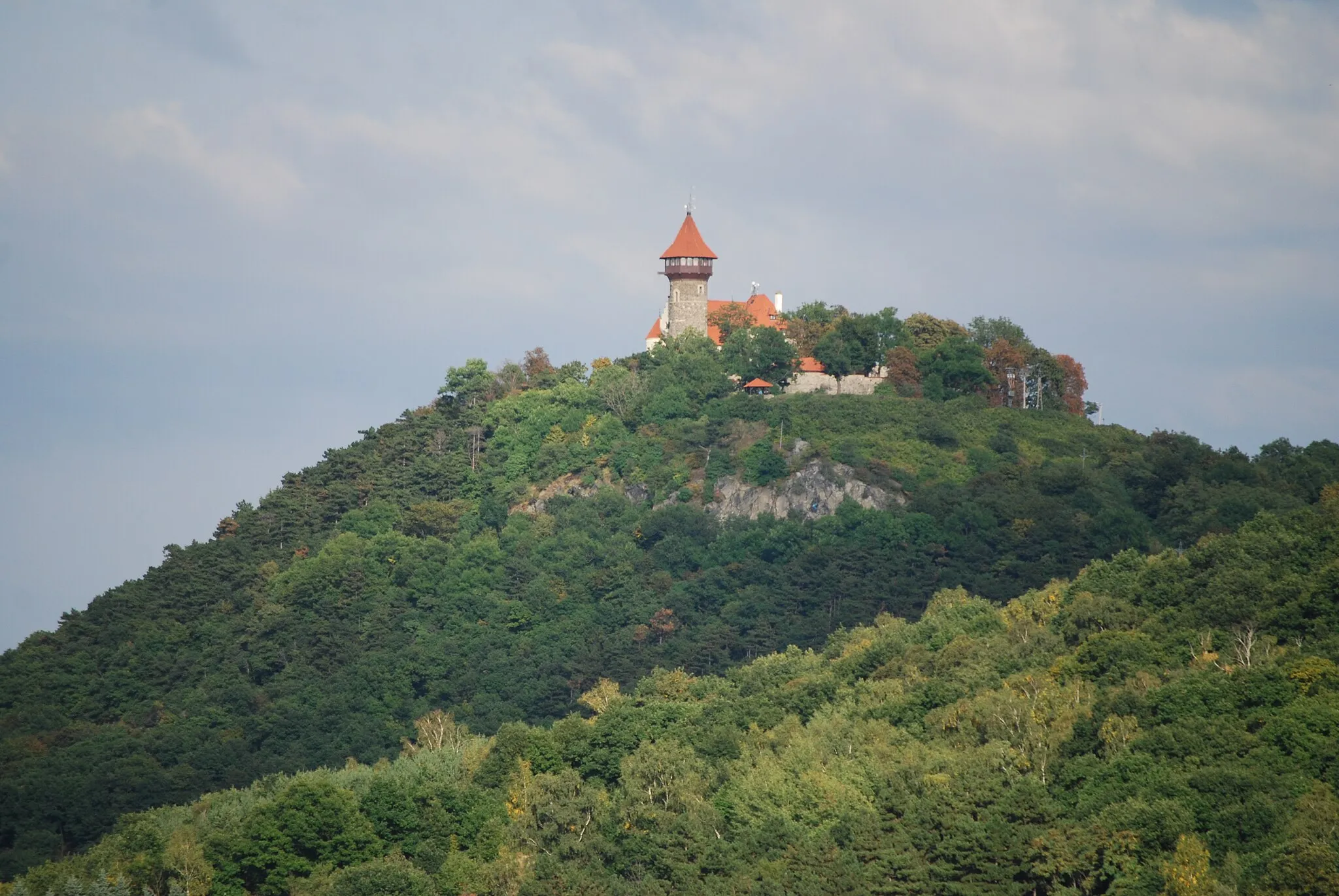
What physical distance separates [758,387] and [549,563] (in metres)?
14.6

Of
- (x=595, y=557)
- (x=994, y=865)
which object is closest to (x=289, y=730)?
(x=595, y=557)

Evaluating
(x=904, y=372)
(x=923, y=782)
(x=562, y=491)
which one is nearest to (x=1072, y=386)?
(x=904, y=372)

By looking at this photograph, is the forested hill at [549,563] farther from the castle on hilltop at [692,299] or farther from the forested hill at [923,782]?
the forested hill at [923,782]

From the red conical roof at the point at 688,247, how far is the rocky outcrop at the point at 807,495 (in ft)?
52.1

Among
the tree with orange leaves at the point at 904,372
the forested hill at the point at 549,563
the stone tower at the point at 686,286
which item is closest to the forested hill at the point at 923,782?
the forested hill at the point at 549,563

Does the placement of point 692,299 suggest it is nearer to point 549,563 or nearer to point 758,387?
point 758,387

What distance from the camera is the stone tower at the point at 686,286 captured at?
10825cm

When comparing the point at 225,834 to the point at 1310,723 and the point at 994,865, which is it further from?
the point at 1310,723

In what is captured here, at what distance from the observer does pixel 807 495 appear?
310 feet

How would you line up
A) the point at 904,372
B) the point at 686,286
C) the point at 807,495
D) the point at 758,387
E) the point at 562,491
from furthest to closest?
the point at 686,286
the point at 758,387
the point at 562,491
the point at 904,372
the point at 807,495

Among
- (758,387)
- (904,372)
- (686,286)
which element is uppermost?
(686,286)

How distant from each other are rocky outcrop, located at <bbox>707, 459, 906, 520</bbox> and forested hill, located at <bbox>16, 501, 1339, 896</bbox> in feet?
73.1

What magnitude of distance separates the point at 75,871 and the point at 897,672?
24.6m

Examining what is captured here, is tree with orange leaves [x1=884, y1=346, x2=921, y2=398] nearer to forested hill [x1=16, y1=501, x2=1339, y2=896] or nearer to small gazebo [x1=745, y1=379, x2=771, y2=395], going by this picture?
small gazebo [x1=745, y1=379, x2=771, y2=395]
